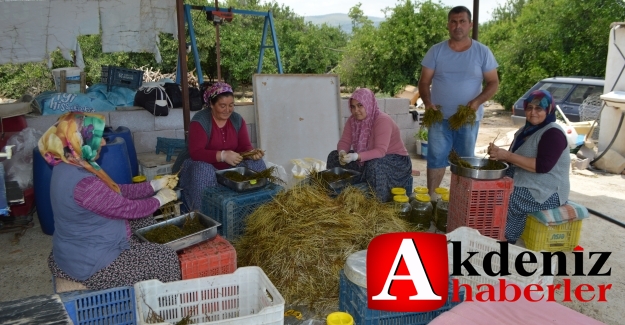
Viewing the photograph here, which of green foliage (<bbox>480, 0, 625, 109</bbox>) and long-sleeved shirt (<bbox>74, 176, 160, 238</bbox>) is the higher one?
green foliage (<bbox>480, 0, 625, 109</bbox>)

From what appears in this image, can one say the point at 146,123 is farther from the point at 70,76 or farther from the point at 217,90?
the point at 217,90

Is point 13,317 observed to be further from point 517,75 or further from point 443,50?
point 517,75

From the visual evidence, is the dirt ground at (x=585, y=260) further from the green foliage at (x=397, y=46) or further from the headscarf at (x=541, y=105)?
the green foliage at (x=397, y=46)

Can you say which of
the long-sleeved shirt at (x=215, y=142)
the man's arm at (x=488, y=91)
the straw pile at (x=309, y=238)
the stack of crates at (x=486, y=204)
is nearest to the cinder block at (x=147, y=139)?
the long-sleeved shirt at (x=215, y=142)

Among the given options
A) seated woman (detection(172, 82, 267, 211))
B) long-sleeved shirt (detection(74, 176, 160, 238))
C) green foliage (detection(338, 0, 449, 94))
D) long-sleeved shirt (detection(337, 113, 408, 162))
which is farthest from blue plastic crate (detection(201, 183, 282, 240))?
green foliage (detection(338, 0, 449, 94))

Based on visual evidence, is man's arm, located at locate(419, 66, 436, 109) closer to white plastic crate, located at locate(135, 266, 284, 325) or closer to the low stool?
the low stool

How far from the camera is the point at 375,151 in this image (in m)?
4.03

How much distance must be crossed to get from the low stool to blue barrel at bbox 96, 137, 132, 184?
3220mm

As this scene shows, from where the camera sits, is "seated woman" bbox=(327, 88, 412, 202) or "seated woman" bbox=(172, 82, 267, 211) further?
"seated woman" bbox=(327, 88, 412, 202)

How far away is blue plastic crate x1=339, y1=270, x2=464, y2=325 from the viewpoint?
2217mm

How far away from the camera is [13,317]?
67.4 inches

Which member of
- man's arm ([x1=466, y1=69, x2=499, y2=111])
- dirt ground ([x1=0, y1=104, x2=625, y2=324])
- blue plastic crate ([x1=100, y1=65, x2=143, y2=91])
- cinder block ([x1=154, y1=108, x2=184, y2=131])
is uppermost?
blue plastic crate ([x1=100, y1=65, x2=143, y2=91])

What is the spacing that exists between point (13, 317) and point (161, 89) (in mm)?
4028

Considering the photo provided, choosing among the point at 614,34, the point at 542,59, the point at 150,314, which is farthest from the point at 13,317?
the point at 542,59
